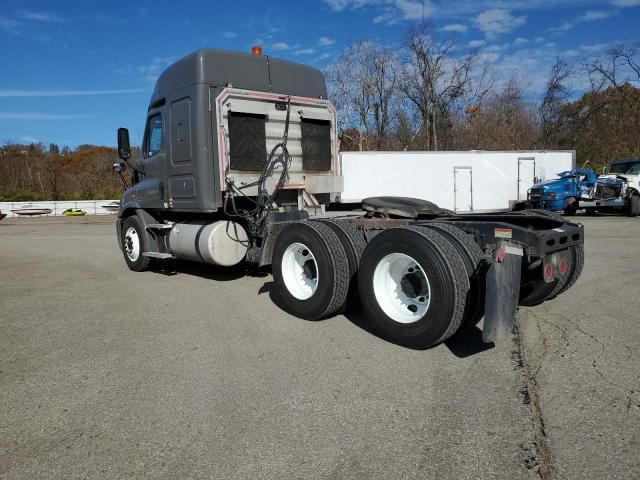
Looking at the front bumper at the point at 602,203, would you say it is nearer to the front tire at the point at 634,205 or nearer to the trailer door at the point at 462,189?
the front tire at the point at 634,205

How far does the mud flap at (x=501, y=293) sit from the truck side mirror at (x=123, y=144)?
23.0 ft

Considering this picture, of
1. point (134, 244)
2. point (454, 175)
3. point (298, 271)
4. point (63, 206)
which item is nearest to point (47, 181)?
point (63, 206)

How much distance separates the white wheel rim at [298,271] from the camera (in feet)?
19.5

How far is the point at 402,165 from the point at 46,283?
14.7m

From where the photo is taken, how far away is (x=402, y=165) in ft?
67.4

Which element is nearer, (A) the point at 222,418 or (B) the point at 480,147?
(A) the point at 222,418

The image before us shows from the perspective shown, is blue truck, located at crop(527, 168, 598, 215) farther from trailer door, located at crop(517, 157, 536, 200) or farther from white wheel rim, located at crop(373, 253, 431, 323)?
white wheel rim, located at crop(373, 253, 431, 323)

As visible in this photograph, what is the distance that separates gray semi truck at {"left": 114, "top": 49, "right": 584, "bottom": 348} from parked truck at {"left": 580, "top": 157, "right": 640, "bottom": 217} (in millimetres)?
16414

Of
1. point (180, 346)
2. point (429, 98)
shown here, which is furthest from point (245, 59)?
point (429, 98)

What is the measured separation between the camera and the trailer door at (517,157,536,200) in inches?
889

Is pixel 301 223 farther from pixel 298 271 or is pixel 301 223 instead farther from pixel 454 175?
pixel 454 175

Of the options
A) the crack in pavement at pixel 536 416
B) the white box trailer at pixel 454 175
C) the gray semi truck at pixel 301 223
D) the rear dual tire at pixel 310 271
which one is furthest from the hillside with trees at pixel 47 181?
the crack in pavement at pixel 536 416

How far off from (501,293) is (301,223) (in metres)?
2.50

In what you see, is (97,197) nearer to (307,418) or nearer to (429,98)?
(429,98)
